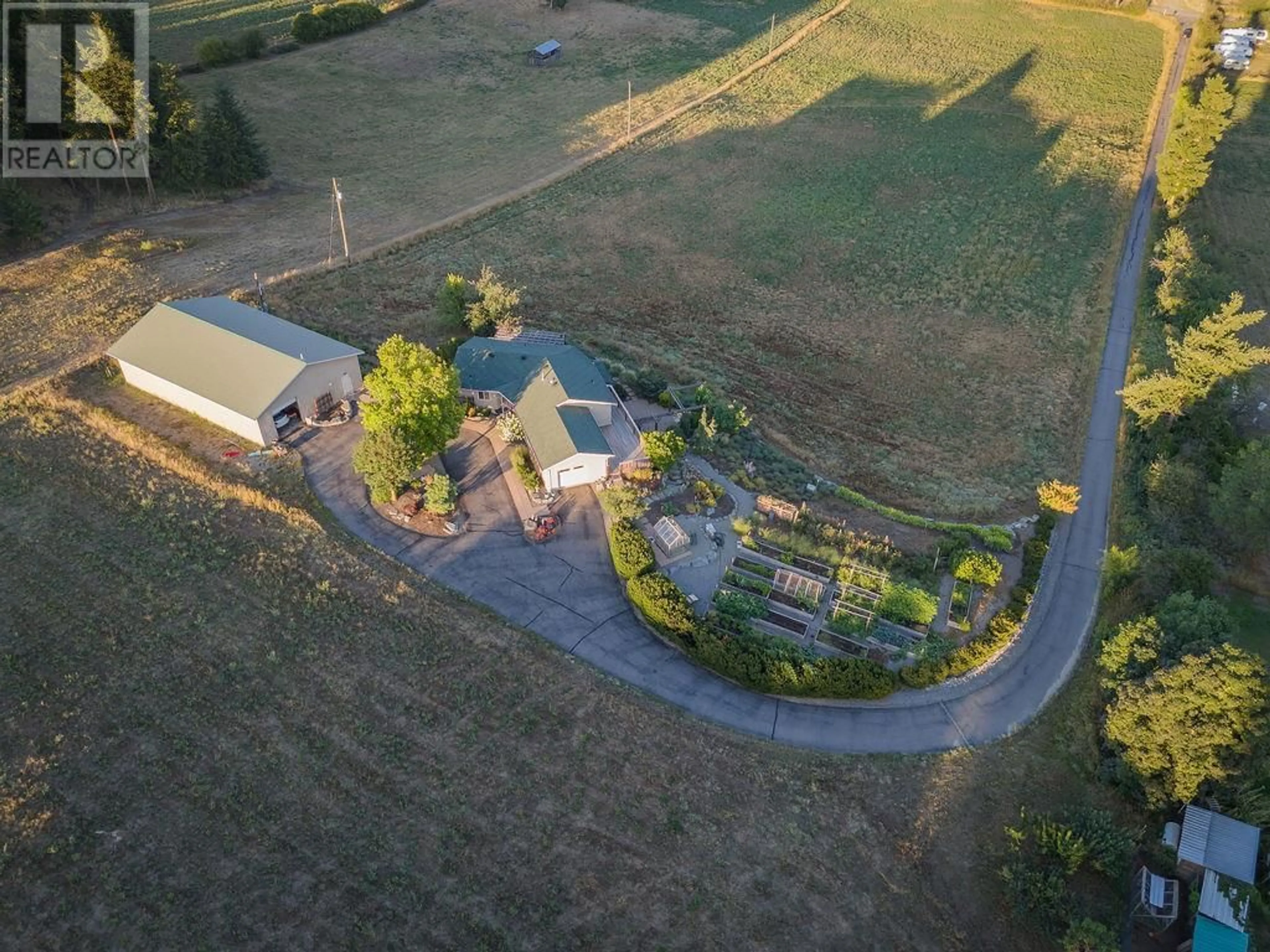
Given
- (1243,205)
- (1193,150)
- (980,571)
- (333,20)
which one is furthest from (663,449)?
(333,20)

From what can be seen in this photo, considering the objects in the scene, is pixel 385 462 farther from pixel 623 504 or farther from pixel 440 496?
pixel 623 504

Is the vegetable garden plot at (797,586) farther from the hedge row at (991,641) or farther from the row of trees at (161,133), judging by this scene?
the row of trees at (161,133)

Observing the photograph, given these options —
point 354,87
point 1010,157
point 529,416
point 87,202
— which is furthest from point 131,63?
point 1010,157

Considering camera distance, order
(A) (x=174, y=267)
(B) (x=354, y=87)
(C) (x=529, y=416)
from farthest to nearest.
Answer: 1. (B) (x=354, y=87)
2. (A) (x=174, y=267)
3. (C) (x=529, y=416)

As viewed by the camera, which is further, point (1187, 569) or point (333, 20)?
point (333, 20)

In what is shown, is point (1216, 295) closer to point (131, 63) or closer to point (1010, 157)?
point (1010, 157)

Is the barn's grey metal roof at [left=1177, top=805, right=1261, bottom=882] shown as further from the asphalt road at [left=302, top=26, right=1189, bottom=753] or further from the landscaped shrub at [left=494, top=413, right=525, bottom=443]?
the landscaped shrub at [left=494, top=413, right=525, bottom=443]

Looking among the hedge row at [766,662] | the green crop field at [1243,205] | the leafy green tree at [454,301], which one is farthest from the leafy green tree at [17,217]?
the green crop field at [1243,205]
